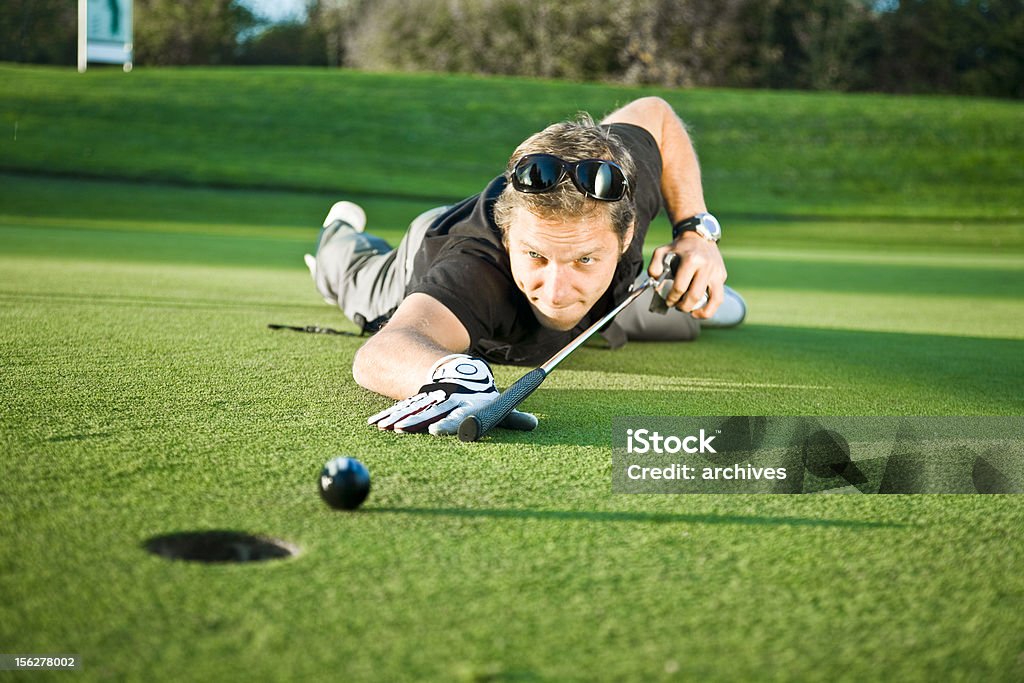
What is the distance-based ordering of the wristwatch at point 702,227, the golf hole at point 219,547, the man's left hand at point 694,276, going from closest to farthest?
1. the golf hole at point 219,547
2. the man's left hand at point 694,276
3. the wristwatch at point 702,227

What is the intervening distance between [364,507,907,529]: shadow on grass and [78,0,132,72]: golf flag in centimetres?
2493

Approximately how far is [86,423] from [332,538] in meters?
1.12

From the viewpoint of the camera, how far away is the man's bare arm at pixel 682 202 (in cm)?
341

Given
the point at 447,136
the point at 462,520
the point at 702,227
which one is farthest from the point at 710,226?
the point at 447,136

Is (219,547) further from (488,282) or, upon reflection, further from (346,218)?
(346,218)

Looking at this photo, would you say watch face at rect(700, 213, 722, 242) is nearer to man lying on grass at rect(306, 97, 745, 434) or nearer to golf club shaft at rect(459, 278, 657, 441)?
man lying on grass at rect(306, 97, 745, 434)

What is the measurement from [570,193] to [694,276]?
587 millimetres

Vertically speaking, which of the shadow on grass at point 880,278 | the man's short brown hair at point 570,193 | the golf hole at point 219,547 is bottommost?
the shadow on grass at point 880,278

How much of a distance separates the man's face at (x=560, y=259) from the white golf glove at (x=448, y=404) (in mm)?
435

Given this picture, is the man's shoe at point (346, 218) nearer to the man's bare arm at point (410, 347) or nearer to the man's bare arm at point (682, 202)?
the man's bare arm at point (682, 202)

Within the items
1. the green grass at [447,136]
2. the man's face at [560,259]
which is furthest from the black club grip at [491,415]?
the green grass at [447,136]

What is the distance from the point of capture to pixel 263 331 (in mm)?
4488

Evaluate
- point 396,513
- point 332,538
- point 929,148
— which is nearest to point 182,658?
point 332,538

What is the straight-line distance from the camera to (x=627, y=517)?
198 centimetres
